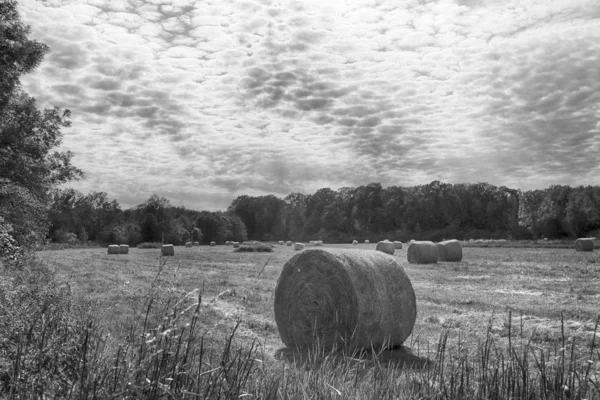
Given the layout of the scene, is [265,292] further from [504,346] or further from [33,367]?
[33,367]

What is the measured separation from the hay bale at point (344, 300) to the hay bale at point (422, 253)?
67.0ft

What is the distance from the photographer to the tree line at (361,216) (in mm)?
79062

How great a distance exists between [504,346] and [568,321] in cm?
279

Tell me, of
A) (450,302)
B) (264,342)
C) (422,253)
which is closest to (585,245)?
(422,253)

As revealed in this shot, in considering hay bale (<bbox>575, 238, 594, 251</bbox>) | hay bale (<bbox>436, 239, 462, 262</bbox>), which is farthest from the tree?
hay bale (<bbox>575, 238, 594, 251</bbox>)

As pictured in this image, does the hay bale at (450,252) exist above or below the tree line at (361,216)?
below

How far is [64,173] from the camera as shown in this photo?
28359 millimetres

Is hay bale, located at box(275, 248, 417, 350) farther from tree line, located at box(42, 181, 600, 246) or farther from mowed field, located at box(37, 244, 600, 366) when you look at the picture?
tree line, located at box(42, 181, 600, 246)

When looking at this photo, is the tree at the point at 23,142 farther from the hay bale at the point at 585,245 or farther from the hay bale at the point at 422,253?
the hay bale at the point at 585,245

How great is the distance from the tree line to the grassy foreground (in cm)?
5516

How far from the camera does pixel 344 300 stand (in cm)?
1013

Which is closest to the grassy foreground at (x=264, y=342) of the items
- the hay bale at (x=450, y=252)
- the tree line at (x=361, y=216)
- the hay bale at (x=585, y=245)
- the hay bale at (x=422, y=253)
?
the hay bale at (x=422, y=253)

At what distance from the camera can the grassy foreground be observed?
3848mm

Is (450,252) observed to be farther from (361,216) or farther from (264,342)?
(361,216)
